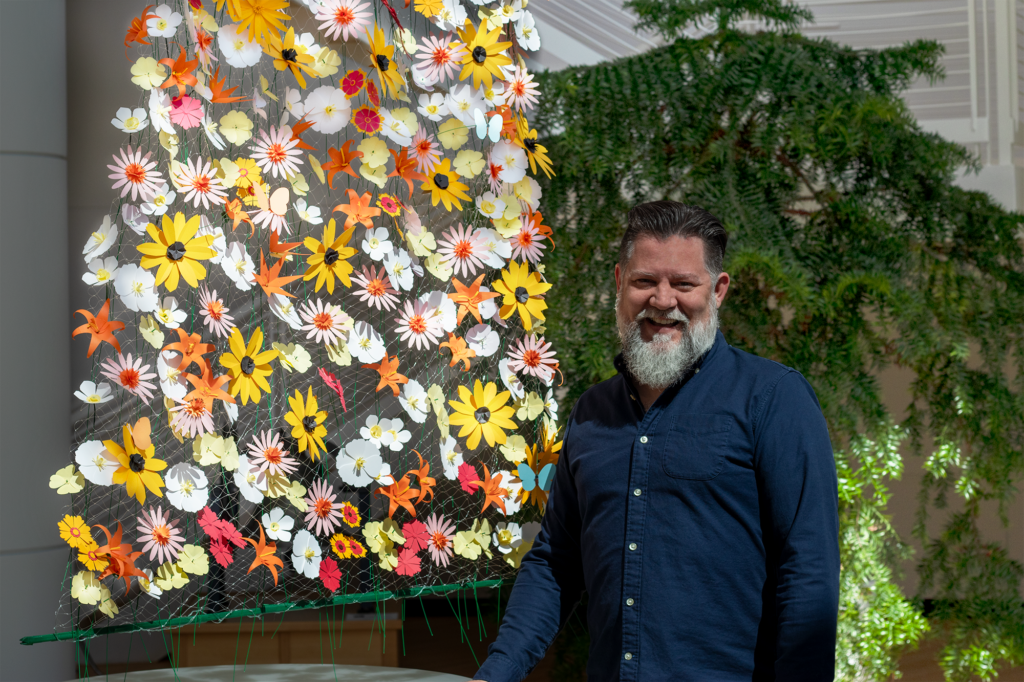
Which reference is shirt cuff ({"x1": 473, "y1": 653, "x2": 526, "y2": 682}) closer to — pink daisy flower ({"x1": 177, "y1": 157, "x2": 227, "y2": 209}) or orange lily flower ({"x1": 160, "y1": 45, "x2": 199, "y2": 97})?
pink daisy flower ({"x1": 177, "y1": 157, "x2": 227, "y2": 209})

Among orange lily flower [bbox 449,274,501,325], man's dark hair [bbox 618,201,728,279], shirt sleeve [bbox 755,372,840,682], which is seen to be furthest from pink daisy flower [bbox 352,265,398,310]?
shirt sleeve [bbox 755,372,840,682]

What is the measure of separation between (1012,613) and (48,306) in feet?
7.74

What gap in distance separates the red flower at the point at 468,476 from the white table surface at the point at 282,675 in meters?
0.33

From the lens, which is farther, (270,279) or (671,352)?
(270,279)

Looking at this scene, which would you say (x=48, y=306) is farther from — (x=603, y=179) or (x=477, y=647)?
(x=477, y=647)

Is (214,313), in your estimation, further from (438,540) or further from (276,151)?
(438,540)

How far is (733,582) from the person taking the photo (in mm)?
1222

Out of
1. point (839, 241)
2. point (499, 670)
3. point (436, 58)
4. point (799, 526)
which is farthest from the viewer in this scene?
point (839, 241)

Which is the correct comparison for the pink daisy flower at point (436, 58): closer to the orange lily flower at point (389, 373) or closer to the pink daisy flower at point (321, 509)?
the orange lily flower at point (389, 373)

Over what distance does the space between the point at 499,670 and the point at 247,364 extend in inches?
23.1

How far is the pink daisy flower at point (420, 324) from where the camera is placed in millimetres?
1576

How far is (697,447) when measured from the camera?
48.9 inches

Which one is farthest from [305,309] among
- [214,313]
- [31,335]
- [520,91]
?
[31,335]

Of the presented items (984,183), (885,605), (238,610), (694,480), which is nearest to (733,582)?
(694,480)
